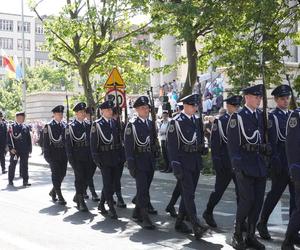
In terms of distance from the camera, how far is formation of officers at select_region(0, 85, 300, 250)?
6945 mm

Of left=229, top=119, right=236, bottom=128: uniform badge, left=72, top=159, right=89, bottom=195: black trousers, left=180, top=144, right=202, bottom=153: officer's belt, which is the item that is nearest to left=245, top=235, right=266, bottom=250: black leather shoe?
left=229, top=119, right=236, bottom=128: uniform badge

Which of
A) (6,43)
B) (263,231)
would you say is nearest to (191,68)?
(263,231)

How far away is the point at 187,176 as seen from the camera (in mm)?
7777

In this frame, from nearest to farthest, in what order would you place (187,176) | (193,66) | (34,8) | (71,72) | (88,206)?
(187,176) → (88,206) → (193,66) → (34,8) → (71,72)

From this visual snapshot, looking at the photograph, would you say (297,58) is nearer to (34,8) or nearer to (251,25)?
(34,8)

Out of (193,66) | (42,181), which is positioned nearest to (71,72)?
(193,66)

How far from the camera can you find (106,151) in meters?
9.66

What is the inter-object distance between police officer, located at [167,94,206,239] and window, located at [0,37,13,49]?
98366 mm

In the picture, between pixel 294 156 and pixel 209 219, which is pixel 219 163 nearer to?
pixel 209 219

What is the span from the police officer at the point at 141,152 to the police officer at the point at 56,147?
10.1 feet

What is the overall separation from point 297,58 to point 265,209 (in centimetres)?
2764

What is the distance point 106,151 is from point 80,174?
3.73 ft

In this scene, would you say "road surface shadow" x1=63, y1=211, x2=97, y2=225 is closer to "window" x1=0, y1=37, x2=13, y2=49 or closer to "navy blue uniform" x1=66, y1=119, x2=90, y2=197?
"navy blue uniform" x1=66, y1=119, x2=90, y2=197

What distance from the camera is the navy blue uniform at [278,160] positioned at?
761 cm
